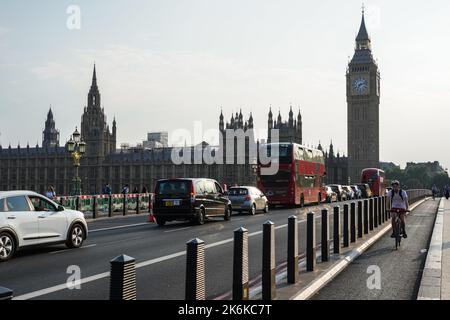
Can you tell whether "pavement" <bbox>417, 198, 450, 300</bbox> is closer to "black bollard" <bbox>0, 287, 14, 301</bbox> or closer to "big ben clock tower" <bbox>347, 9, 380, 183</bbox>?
"black bollard" <bbox>0, 287, 14, 301</bbox>

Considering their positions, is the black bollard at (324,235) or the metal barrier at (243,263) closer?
the metal barrier at (243,263)

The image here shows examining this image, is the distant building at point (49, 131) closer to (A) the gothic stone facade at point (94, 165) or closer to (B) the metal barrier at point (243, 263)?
(A) the gothic stone facade at point (94, 165)

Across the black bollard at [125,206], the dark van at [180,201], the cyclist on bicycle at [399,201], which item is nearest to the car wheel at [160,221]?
the dark van at [180,201]

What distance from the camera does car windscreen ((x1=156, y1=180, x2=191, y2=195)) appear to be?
20.2 m

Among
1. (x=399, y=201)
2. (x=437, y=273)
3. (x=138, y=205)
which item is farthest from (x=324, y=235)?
(x=138, y=205)

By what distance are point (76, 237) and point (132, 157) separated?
129 metres

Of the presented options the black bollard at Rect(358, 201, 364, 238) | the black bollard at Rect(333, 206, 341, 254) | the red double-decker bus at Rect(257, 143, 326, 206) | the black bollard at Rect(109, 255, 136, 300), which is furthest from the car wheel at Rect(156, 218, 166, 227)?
the black bollard at Rect(109, 255, 136, 300)

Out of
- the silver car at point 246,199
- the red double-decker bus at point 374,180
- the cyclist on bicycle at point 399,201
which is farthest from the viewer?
the red double-decker bus at point 374,180

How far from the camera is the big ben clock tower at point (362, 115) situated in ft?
456

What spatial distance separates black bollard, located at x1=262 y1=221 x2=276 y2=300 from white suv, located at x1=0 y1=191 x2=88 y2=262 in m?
6.55

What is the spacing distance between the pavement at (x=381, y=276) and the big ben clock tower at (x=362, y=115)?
421 ft

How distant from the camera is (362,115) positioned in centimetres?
14062
